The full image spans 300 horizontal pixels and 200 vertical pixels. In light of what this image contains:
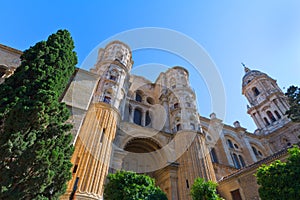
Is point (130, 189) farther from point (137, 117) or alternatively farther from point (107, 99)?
point (137, 117)

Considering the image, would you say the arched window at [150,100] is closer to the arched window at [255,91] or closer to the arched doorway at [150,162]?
the arched doorway at [150,162]

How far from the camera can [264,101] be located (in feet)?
116

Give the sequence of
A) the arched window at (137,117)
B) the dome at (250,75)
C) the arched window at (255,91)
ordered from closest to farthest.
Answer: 1. the arched window at (137,117)
2. the arched window at (255,91)
3. the dome at (250,75)

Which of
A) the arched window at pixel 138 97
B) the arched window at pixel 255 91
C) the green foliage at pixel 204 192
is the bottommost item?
the green foliage at pixel 204 192

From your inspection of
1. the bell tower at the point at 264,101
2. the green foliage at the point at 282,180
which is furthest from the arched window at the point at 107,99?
the bell tower at the point at 264,101

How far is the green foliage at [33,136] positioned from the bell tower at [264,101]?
34.2 m

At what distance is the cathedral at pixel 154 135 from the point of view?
13.1 metres

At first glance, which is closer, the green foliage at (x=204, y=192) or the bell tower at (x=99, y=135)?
the green foliage at (x=204, y=192)

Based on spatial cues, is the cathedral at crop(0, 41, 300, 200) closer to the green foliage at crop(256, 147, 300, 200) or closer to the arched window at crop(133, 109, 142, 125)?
the arched window at crop(133, 109, 142, 125)

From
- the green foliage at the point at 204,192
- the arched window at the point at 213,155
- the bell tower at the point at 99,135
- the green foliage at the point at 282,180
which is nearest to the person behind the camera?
the green foliage at the point at 282,180

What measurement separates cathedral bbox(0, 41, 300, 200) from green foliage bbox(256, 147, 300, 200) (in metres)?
5.50

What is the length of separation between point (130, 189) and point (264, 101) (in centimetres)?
3454

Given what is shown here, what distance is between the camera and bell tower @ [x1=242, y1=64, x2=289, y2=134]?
32.6m

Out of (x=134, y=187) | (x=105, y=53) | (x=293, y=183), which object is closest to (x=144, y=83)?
(x=105, y=53)
